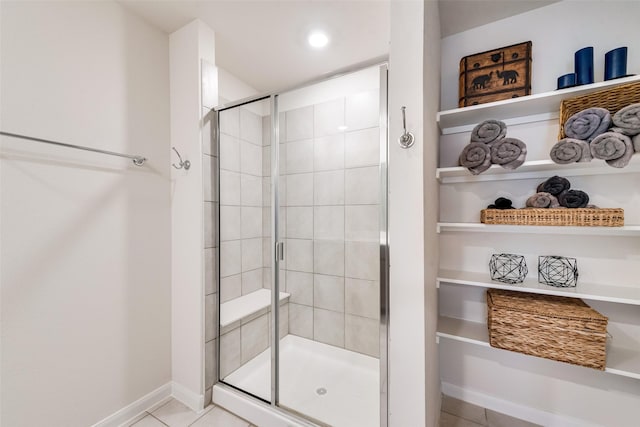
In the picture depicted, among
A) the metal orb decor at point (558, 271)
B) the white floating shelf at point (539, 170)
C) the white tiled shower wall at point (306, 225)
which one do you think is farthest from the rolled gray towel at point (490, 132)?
the metal orb decor at point (558, 271)

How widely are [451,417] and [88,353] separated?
6.79 feet

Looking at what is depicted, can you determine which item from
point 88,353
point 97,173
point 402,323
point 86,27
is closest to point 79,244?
point 97,173

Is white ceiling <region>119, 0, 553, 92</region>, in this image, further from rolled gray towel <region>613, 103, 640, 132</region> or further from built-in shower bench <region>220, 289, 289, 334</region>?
built-in shower bench <region>220, 289, 289, 334</region>

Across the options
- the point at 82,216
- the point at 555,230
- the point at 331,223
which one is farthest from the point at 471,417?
the point at 82,216

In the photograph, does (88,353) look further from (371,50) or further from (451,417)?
(371,50)

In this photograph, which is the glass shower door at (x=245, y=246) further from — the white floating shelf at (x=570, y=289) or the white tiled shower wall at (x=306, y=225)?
the white floating shelf at (x=570, y=289)

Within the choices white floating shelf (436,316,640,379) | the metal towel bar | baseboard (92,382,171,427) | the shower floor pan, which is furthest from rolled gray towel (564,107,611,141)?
baseboard (92,382,171,427)

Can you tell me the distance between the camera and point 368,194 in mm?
1513

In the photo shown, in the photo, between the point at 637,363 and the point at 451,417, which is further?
the point at 451,417

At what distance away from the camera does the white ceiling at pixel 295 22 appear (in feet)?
4.91

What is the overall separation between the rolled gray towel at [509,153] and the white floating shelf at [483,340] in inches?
36.0

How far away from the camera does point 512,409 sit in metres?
1.55

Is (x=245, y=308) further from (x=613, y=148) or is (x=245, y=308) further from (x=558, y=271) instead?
(x=613, y=148)

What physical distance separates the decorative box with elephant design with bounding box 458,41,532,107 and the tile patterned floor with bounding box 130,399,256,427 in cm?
229
